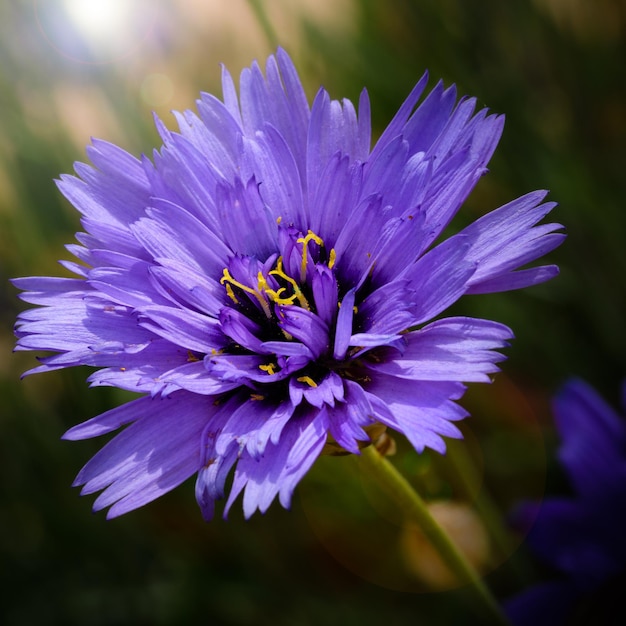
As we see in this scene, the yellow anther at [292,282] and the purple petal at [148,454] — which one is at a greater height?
the yellow anther at [292,282]

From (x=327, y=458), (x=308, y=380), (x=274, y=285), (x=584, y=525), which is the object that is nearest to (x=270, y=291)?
(x=274, y=285)

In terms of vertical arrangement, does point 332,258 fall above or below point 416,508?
above

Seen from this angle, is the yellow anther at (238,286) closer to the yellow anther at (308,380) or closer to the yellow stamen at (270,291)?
the yellow stamen at (270,291)

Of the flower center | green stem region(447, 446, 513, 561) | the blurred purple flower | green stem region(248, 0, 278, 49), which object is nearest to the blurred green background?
green stem region(447, 446, 513, 561)

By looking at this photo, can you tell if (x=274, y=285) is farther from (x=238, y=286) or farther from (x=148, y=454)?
(x=148, y=454)

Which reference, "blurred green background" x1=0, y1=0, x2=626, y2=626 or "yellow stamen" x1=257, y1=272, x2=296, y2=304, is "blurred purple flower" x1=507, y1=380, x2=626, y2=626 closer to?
"yellow stamen" x1=257, y1=272, x2=296, y2=304

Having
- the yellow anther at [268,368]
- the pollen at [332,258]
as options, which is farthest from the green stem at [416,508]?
the pollen at [332,258]
